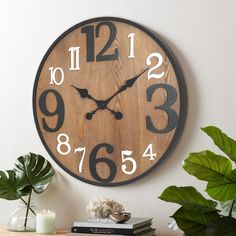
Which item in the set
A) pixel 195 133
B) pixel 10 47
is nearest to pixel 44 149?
pixel 10 47

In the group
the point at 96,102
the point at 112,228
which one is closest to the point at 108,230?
the point at 112,228

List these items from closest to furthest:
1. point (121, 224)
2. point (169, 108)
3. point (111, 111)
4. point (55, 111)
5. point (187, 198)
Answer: point (187, 198)
point (121, 224)
point (169, 108)
point (111, 111)
point (55, 111)

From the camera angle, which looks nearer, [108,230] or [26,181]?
[108,230]

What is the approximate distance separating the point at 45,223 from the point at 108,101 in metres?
0.56

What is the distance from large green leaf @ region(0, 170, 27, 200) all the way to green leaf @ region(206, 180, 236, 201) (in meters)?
0.97

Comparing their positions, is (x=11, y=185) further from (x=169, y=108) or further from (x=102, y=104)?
(x=169, y=108)

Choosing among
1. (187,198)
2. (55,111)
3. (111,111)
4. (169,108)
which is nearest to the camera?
(187,198)

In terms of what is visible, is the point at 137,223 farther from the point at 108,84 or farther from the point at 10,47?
the point at 10,47

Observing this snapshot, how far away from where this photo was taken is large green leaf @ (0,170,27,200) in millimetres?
2637

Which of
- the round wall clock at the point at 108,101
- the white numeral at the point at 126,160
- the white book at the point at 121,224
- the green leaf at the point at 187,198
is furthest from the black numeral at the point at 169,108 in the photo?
the green leaf at the point at 187,198

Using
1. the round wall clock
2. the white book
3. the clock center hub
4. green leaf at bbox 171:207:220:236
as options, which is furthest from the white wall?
green leaf at bbox 171:207:220:236

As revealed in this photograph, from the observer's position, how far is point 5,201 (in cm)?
286

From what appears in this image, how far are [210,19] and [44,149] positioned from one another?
3.00 ft

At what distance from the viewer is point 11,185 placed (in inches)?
105
